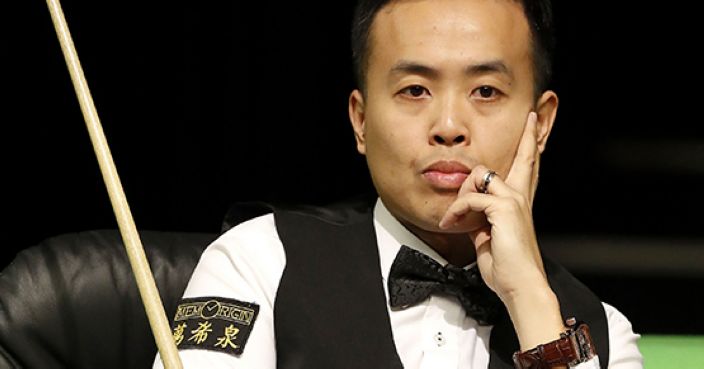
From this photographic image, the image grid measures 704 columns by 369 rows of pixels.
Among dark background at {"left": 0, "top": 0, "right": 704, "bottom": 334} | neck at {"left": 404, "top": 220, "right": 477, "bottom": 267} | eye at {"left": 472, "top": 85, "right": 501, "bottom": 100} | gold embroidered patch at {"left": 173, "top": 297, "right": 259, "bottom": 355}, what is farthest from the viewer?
dark background at {"left": 0, "top": 0, "right": 704, "bottom": 334}

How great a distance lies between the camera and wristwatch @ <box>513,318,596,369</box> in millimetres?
2203

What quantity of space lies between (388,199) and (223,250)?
0.29m

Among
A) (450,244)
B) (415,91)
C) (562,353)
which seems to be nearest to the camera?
(562,353)

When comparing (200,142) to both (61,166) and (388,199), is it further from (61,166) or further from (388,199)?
(388,199)

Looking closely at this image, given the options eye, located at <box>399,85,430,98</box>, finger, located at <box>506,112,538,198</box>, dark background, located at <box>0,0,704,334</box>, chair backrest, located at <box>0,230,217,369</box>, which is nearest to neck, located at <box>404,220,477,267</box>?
finger, located at <box>506,112,538,198</box>

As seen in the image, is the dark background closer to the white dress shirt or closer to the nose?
the white dress shirt

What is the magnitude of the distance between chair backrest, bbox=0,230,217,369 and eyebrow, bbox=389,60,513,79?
57 centimetres

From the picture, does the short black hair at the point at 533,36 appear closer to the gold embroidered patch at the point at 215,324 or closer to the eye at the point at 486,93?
the eye at the point at 486,93

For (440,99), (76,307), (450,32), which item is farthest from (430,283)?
(76,307)

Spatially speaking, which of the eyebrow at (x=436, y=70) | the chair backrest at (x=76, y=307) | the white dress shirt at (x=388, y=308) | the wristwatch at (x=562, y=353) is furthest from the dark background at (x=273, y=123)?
the wristwatch at (x=562, y=353)

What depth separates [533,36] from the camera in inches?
94.5

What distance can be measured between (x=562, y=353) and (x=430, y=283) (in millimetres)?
268

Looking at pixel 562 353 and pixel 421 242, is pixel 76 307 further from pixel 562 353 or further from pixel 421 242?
pixel 562 353

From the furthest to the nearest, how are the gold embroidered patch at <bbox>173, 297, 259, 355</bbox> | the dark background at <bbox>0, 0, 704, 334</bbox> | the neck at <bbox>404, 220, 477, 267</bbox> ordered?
the dark background at <bbox>0, 0, 704, 334</bbox>, the neck at <bbox>404, 220, 477, 267</bbox>, the gold embroidered patch at <bbox>173, 297, 259, 355</bbox>
